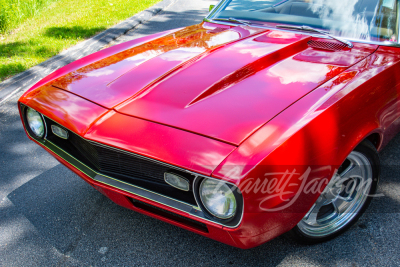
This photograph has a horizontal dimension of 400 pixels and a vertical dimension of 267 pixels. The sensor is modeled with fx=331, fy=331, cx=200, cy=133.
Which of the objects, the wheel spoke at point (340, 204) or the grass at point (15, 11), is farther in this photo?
the grass at point (15, 11)

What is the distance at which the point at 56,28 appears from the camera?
5.62 meters

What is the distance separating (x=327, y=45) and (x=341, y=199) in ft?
3.00

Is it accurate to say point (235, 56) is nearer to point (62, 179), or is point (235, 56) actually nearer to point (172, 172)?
point (172, 172)

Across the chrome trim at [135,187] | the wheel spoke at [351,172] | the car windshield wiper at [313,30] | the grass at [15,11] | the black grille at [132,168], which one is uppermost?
the car windshield wiper at [313,30]

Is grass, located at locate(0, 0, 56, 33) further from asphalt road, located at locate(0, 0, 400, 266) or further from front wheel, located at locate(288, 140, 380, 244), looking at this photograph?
front wheel, located at locate(288, 140, 380, 244)

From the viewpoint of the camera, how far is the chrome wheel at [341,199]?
171 centimetres

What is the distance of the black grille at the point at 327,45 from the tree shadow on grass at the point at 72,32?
14.0ft

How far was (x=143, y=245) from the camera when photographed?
184cm

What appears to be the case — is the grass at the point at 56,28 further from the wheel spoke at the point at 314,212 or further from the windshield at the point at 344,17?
the wheel spoke at the point at 314,212

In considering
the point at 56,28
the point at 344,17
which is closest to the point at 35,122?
the point at 344,17

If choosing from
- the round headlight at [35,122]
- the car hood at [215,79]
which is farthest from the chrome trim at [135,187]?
the car hood at [215,79]

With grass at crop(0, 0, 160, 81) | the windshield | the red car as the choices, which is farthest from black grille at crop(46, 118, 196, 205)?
grass at crop(0, 0, 160, 81)

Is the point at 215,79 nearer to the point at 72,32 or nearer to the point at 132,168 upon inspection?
the point at 132,168

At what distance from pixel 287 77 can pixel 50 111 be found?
1225mm
